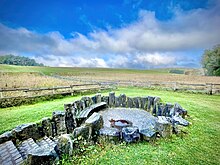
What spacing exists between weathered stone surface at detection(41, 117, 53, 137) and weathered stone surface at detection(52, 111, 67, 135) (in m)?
0.25

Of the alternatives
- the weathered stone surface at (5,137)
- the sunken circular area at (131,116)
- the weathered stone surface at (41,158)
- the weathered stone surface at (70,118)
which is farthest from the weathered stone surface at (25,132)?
the sunken circular area at (131,116)

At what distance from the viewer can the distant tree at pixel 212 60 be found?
118 feet

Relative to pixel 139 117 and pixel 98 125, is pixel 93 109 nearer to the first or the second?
pixel 139 117

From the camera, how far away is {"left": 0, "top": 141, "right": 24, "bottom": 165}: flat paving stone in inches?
159

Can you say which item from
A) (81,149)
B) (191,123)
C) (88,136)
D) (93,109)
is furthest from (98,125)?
(93,109)

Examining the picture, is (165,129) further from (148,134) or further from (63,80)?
(63,80)

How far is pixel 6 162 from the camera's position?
13.3ft

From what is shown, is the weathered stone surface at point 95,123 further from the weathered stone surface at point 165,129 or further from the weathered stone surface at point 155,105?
the weathered stone surface at point 155,105

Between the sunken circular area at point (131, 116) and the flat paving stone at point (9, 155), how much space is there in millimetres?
4048

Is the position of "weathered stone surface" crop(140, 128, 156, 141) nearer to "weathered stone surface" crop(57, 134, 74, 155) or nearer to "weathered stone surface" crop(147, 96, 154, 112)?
"weathered stone surface" crop(57, 134, 74, 155)

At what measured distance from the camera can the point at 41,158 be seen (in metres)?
3.46

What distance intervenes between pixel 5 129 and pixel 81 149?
393cm

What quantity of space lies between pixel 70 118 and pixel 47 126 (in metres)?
1.41

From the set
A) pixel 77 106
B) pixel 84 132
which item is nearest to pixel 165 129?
pixel 84 132
